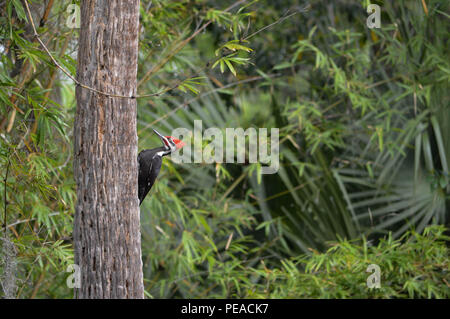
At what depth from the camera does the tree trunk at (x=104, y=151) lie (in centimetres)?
162

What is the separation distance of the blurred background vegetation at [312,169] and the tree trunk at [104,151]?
3.58 ft

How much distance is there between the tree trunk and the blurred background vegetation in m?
1.09

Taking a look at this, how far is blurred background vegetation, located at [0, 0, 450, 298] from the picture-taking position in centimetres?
288

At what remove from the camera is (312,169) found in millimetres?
3303

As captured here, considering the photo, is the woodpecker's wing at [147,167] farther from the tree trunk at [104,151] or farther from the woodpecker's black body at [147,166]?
the tree trunk at [104,151]

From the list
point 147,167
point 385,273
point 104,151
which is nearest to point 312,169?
point 385,273

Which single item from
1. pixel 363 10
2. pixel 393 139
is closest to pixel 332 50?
pixel 363 10

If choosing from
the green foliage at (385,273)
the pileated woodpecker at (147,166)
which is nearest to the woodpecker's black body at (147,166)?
the pileated woodpecker at (147,166)

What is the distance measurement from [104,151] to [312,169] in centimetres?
188

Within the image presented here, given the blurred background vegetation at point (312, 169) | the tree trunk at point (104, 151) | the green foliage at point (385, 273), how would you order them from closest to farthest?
the tree trunk at point (104, 151) < the green foliage at point (385, 273) < the blurred background vegetation at point (312, 169)

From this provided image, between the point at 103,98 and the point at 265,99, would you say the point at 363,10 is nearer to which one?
the point at 265,99

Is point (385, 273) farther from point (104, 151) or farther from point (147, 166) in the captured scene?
point (104, 151)

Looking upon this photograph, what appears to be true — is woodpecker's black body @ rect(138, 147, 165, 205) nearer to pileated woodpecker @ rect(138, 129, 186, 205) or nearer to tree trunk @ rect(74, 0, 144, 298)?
pileated woodpecker @ rect(138, 129, 186, 205)

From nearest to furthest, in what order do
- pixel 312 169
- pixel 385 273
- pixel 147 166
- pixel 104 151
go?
pixel 104 151 < pixel 147 166 < pixel 385 273 < pixel 312 169
